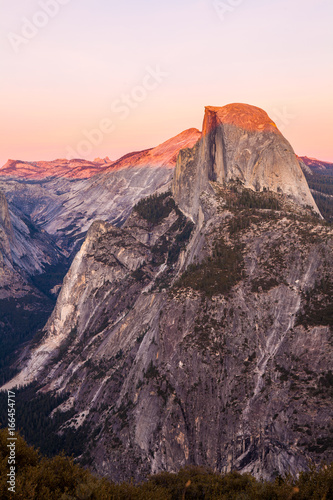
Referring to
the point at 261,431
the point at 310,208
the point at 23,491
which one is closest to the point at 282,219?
the point at 310,208

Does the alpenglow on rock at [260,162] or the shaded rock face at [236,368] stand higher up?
the alpenglow on rock at [260,162]

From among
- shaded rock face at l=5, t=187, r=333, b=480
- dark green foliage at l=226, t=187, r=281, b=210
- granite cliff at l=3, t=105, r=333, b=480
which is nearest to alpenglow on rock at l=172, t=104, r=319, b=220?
dark green foliage at l=226, t=187, r=281, b=210

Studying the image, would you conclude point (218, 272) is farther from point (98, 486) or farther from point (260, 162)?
point (98, 486)

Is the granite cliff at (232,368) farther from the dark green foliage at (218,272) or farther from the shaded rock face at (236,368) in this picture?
the dark green foliage at (218,272)

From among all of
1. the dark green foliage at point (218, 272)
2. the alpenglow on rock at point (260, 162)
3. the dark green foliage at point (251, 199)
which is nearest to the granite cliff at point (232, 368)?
the dark green foliage at point (218, 272)

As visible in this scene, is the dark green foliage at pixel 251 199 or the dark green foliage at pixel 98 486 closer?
the dark green foliage at pixel 98 486

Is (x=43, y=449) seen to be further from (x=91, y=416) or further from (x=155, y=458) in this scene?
(x=155, y=458)

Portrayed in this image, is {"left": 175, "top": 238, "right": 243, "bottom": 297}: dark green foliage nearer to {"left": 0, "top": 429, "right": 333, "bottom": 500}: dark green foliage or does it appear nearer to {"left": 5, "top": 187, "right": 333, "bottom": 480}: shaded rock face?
{"left": 5, "top": 187, "right": 333, "bottom": 480}: shaded rock face
